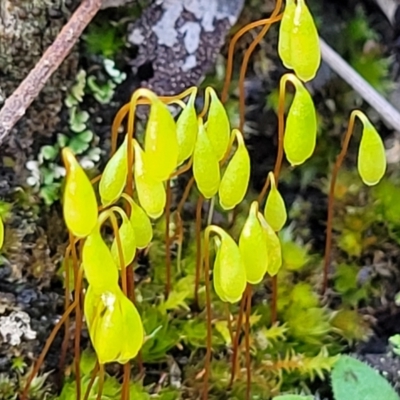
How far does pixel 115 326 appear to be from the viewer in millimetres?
783

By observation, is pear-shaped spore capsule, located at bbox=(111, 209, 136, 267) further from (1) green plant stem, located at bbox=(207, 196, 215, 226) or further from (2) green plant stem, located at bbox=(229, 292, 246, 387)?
(1) green plant stem, located at bbox=(207, 196, 215, 226)

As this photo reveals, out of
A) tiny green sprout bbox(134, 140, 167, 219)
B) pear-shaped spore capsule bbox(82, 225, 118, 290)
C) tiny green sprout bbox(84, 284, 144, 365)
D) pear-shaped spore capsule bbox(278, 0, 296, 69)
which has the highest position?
pear-shaped spore capsule bbox(278, 0, 296, 69)

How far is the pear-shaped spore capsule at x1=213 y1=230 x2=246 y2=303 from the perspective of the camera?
0.87m

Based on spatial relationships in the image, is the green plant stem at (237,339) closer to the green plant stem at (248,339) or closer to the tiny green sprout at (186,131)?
the green plant stem at (248,339)

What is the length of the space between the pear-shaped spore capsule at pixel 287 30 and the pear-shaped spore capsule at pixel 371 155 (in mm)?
129

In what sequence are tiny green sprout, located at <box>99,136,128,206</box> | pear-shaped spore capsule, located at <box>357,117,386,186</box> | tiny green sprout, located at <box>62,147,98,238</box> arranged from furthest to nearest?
pear-shaped spore capsule, located at <box>357,117,386,186</box>, tiny green sprout, located at <box>99,136,128,206</box>, tiny green sprout, located at <box>62,147,98,238</box>

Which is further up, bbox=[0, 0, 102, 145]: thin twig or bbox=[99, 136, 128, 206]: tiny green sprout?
bbox=[99, 136, 128, 206]: tiny green sprout

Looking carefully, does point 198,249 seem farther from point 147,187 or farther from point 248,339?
point 147,187

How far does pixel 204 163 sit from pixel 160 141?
0.42ft

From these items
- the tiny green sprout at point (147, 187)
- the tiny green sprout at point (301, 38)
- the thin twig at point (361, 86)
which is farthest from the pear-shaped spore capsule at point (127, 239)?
the thin twig at point (361, 86)

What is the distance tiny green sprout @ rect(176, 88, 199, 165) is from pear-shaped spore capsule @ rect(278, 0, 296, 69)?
11 cm

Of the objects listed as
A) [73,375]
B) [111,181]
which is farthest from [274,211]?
[73,375]

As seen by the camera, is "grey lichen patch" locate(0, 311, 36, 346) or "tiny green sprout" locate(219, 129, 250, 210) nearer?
"tiny green sprout" locate(219, 129, 250, 210)

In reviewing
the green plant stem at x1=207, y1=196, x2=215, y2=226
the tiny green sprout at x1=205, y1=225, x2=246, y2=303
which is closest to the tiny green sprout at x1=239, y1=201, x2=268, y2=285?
the tiny green sprout at x1=205, y1=225, x2=246, y2=303
